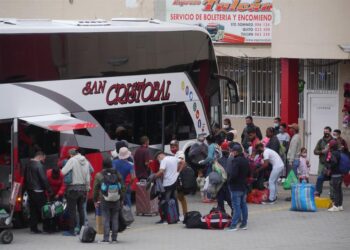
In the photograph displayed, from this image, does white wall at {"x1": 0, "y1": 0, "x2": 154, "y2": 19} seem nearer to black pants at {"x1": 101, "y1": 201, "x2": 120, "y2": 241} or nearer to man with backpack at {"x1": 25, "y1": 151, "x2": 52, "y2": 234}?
man with backpack at {"x1": 25, "y1": 151, "x2": 52, "y2": 234}

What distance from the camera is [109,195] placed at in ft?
67.7

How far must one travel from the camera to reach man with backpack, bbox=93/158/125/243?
2062 centimetres

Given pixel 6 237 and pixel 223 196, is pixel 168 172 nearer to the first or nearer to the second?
pixel 223 196

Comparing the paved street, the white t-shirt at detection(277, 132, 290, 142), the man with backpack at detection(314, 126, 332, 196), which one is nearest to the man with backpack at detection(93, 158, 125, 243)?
the paved street

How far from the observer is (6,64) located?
22547 millimetres

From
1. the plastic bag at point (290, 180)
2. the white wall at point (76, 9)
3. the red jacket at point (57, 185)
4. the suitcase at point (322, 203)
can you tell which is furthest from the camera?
the white wall at point (76, 9)

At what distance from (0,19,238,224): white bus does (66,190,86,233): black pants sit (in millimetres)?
1249

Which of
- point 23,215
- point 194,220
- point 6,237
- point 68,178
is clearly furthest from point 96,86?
point 6,237

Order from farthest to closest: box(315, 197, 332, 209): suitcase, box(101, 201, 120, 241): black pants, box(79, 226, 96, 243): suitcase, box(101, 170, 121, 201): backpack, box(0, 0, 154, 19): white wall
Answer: box(0, 0, 154, 19): white wall < box(315, 197, 332, 209): suitcase < box(79, 226, 96, 243): suitcase < box(101, 201, 120, 241): black pants < box(101, 170, 121, 201): backpack

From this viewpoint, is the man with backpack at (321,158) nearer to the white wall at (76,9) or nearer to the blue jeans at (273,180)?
the blue jeans at (273,180)

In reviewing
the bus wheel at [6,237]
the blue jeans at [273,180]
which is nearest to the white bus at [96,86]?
the bus wheel at [6,237]

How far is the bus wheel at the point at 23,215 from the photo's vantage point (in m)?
22.8

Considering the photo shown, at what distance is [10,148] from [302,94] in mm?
12745

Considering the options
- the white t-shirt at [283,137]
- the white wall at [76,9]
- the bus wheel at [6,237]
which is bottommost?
the bus wheel at [6,237]
